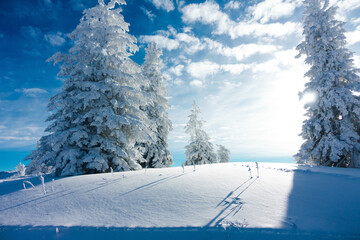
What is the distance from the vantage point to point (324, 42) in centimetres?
1188

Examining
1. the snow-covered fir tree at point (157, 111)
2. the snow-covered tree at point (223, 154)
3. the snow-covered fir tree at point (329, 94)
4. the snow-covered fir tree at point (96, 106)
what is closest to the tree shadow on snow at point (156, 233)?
the snow-covered fir tree at point (96, 106)

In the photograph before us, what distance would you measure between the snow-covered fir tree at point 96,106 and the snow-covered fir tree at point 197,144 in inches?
572

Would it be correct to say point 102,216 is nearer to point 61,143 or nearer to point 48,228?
point 48,228

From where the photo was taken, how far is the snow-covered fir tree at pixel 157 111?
18250 mm

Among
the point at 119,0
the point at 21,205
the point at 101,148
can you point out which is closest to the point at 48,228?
the point at 21,205

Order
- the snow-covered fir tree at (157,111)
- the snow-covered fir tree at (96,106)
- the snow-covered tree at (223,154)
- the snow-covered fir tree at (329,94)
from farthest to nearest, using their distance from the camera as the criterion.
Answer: the snow-covered tree at (223,154) → the snow-covered fir tree at (157,111) → the snow-covered fir tree at (329,94) → the snow-covered fir tree at (96,106)

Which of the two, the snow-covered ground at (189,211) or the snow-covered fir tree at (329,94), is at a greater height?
the snow-covered fir tree at (329,94)

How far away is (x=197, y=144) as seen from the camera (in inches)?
991

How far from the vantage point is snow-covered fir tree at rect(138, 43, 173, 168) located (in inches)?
719

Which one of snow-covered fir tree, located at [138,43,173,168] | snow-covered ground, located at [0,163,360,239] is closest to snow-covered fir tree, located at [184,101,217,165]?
snow-covered fir tree, located at [138,43,173,168]

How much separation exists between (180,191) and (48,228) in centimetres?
267

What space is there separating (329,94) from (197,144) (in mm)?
16426

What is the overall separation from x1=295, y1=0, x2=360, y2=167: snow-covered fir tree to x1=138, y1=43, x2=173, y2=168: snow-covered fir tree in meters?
12.4

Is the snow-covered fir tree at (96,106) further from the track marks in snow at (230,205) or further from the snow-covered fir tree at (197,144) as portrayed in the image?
the snow-covered fir tree at (197,144)
